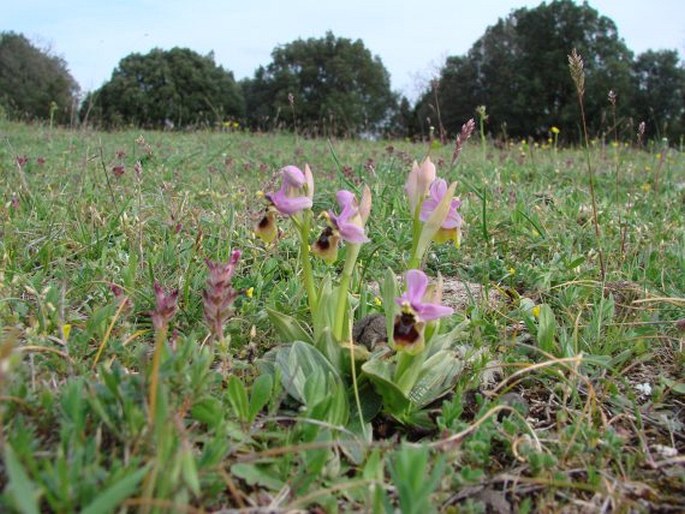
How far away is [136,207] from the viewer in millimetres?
3084

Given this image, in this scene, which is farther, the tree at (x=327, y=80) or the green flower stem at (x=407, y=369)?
the tree at (x=327, y=80)

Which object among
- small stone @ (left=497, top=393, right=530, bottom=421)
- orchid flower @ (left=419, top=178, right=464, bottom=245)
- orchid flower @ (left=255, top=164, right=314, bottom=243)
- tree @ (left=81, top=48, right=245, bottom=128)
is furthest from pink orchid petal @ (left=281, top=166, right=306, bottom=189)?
tree @ (left=81, top=48, right=245, bottom=128)

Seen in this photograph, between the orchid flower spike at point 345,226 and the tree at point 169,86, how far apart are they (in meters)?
29.4

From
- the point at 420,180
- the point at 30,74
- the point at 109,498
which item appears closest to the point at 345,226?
the point at 420,180

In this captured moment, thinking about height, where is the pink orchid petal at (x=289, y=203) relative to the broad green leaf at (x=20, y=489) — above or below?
above

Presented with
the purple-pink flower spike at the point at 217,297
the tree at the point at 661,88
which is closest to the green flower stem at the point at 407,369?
the purple-pink flower spike at the point at 217,297

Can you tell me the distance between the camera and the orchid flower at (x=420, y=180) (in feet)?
5.22

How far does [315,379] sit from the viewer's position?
1465 millimetres

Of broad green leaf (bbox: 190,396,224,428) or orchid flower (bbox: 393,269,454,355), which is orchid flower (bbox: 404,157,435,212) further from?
broad green leaf (bbox: 190,396,224,428)

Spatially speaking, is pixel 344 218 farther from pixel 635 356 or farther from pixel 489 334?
pixel 635 356

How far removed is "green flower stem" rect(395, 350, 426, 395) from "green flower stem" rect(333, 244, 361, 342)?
19cm

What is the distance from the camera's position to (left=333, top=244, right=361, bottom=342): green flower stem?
1.60m

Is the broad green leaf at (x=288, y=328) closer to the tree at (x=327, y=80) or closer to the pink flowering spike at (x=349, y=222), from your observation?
the pink flowering spike at (x=349, y=222)

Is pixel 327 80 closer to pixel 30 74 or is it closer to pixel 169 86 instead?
pixel 169 86
